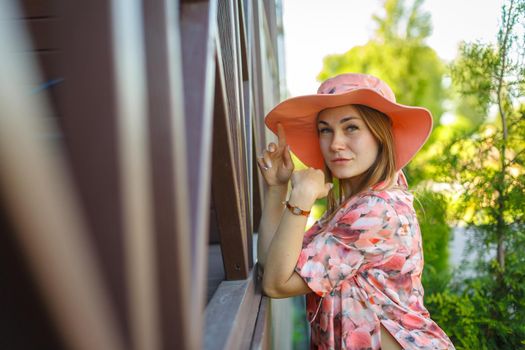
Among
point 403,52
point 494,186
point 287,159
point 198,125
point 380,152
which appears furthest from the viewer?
point 403,52

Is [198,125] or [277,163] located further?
[277,163]

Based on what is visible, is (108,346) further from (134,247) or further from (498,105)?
(498,105)

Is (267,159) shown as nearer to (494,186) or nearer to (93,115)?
(494,186)

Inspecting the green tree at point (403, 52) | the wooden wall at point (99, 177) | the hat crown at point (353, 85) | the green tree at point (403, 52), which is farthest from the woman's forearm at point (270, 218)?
the green tree at point (403, 52)

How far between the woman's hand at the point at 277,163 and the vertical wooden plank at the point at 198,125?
1.20 metres

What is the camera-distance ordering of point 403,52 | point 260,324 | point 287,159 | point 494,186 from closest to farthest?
1. point 260,324
2. point 287,159
3. point 494,186
4. point 403,52

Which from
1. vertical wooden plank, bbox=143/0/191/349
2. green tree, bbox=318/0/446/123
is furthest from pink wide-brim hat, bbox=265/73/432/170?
green tree, bbox=318/0/446/123

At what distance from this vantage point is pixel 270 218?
2.06 m

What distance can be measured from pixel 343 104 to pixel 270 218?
0.53m

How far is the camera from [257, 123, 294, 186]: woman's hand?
6.86 ft

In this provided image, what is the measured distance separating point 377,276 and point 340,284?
0.12 m

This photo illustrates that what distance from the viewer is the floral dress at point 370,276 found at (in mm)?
1625

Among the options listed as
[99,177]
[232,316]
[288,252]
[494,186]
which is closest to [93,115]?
[99,177]

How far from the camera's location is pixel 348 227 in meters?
1.65
